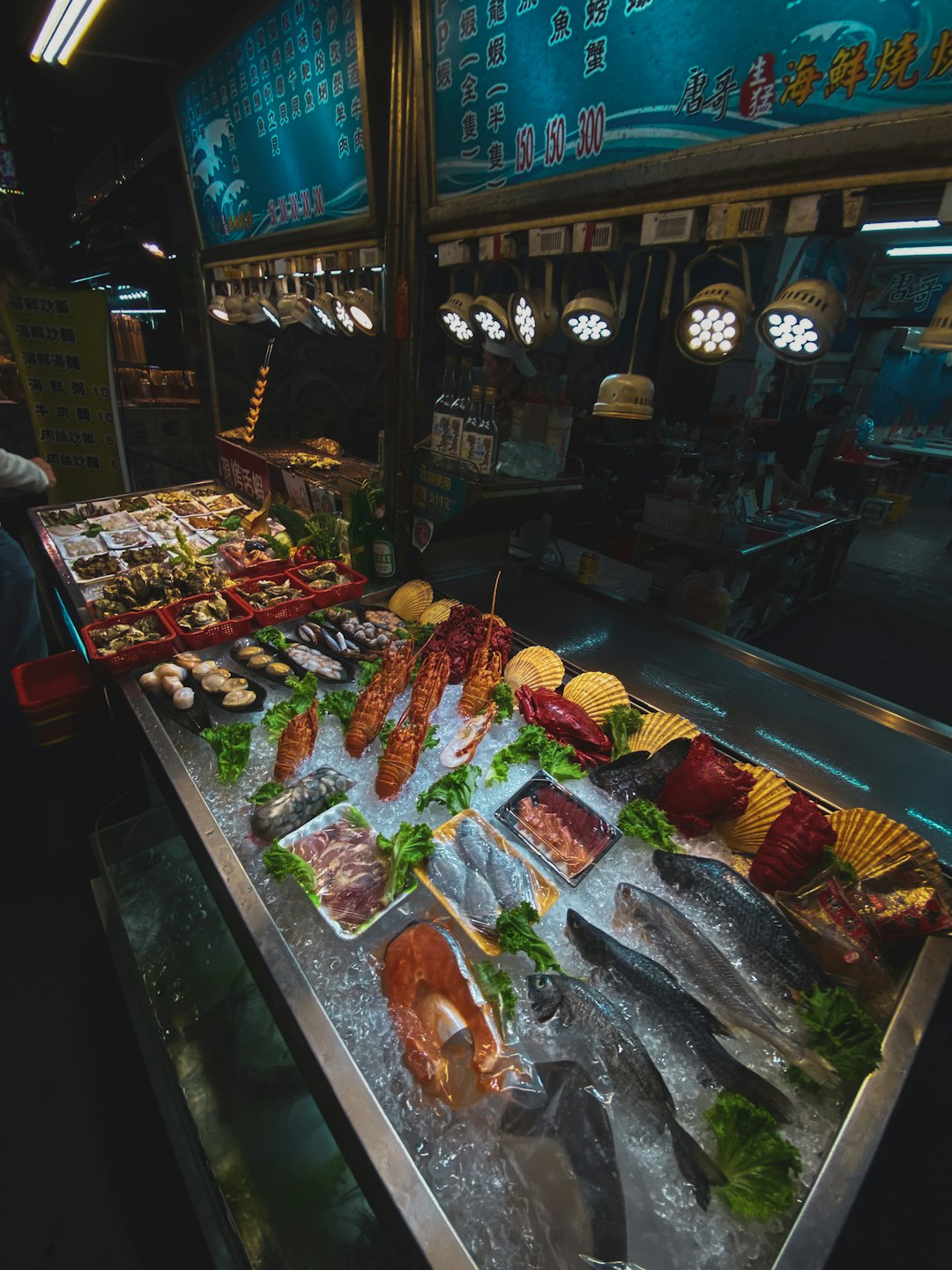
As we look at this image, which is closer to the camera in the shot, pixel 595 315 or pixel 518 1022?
pixel 518 1022

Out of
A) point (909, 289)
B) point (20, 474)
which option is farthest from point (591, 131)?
point (909, 289)

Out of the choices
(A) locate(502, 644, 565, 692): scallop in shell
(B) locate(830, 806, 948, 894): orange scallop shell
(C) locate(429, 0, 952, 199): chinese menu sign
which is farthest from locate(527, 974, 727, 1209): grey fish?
(C) locate(429, 0, 952, 199): chinese menu sign

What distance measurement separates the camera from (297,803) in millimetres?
2094

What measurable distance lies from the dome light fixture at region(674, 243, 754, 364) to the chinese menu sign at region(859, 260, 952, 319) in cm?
1074

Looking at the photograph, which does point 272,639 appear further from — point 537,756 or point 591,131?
point 591,131

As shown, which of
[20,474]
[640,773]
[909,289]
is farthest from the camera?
[909,289]

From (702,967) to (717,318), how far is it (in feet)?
7.38

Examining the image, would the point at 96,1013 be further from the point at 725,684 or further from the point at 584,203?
the point at 584,203

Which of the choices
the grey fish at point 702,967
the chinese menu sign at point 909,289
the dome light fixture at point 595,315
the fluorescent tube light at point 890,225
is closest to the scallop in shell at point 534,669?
the grey fish at point 702,967

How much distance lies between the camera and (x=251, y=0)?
3.67m

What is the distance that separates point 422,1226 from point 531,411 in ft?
11.8

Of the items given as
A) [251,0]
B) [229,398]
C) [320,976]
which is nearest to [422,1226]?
[320,976]

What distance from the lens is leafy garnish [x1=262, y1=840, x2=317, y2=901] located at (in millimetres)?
1849

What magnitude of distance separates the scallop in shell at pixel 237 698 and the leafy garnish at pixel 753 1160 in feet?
7.52
